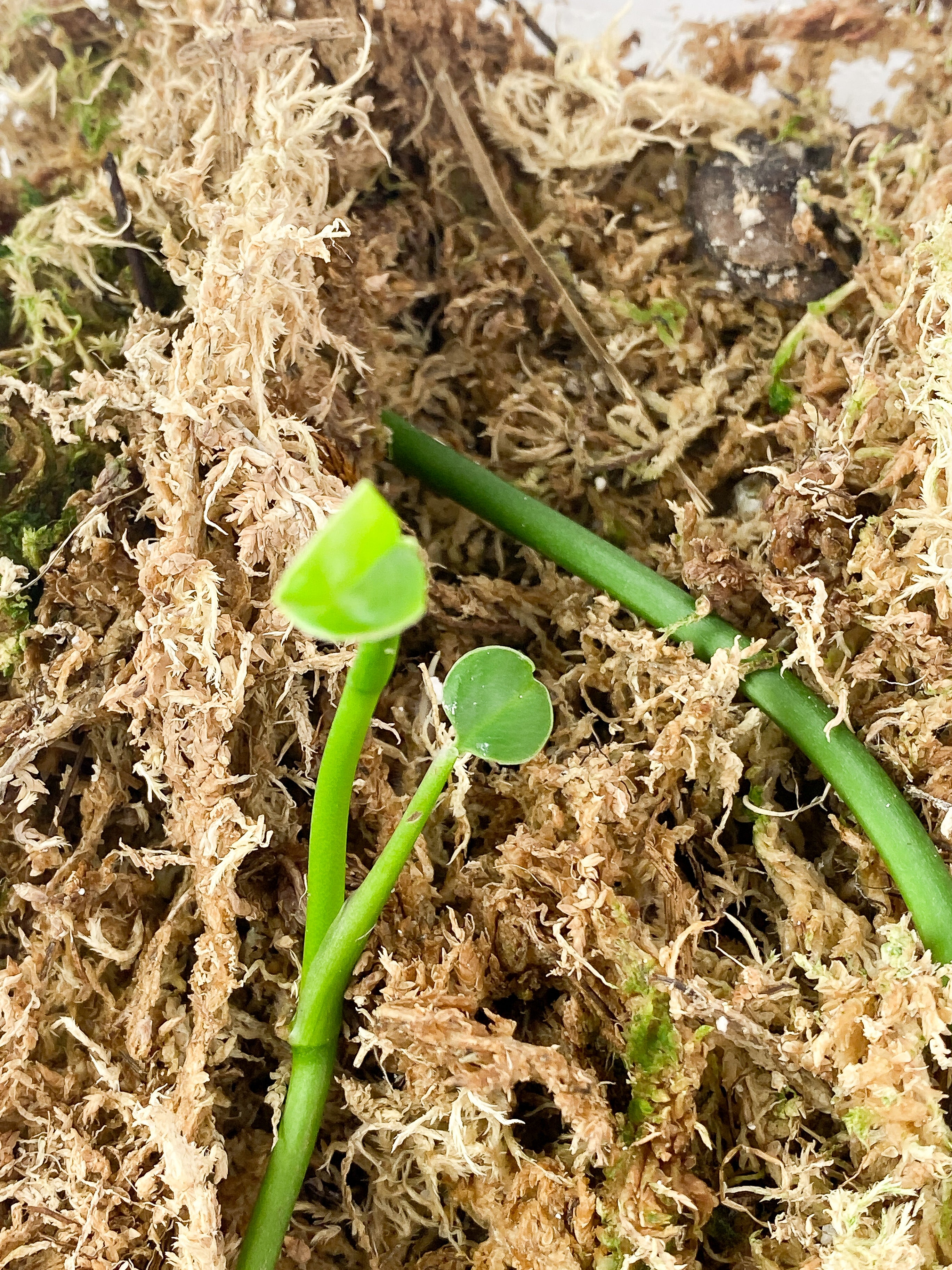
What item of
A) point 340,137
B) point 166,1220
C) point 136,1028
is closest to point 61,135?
point 340,137

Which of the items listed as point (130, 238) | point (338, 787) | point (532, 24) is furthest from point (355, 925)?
point (532, 24)

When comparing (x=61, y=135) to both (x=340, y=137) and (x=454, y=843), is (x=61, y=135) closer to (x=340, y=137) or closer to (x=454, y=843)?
(x=340, y=137)

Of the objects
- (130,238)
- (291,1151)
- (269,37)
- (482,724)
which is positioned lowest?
(291,1151)

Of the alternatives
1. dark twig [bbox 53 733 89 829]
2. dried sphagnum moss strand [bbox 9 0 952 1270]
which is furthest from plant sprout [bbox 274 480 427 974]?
dark twig [bbox 53 733 89 829]

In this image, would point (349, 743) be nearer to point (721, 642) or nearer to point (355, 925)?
point (355, 925)

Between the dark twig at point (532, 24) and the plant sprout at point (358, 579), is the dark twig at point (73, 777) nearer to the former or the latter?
the plant sprout at point (358, 579)
